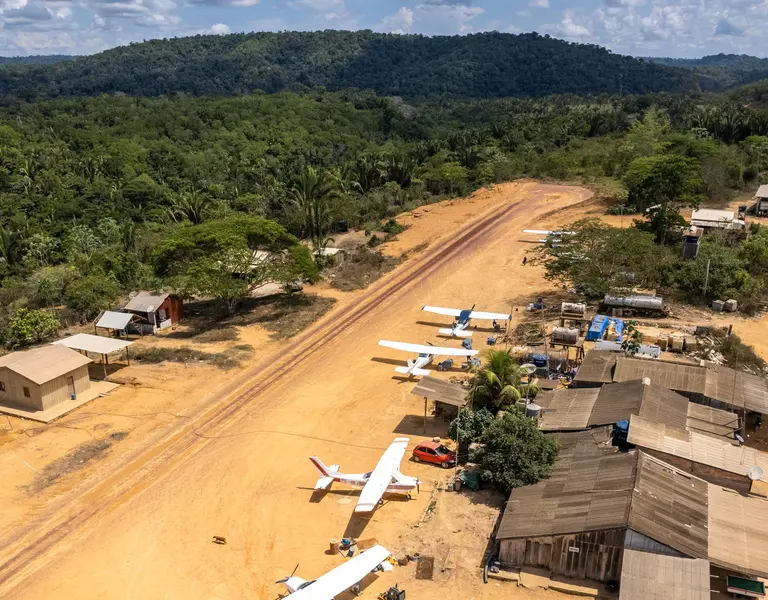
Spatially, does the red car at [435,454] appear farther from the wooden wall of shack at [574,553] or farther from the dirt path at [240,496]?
the wooden wall of shack at [574,553]

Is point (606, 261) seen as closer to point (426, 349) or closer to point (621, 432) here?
point (426, 349)

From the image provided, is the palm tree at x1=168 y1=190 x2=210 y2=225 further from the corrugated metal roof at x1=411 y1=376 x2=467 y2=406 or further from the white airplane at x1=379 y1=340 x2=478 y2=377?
the corrugated metal roof at x1=411 y1=376 x2=467 y2=406

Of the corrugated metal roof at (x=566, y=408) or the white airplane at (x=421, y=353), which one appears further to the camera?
the white airplane at (x=421, y=353)

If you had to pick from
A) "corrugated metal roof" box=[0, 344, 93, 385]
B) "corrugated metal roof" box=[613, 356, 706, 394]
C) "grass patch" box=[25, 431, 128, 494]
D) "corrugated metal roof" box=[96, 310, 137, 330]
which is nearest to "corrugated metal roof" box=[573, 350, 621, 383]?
"corrugated metal roof" box=[613, 356, 706, 394]

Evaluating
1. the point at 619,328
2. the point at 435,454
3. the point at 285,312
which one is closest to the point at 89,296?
the point at 285,312

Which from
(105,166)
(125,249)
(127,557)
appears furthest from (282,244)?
(105,166)

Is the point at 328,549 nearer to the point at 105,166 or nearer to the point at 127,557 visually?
the point at 127,557

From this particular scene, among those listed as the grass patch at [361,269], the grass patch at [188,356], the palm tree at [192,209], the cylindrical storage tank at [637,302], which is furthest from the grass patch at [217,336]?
the palm tree at [192,209]
